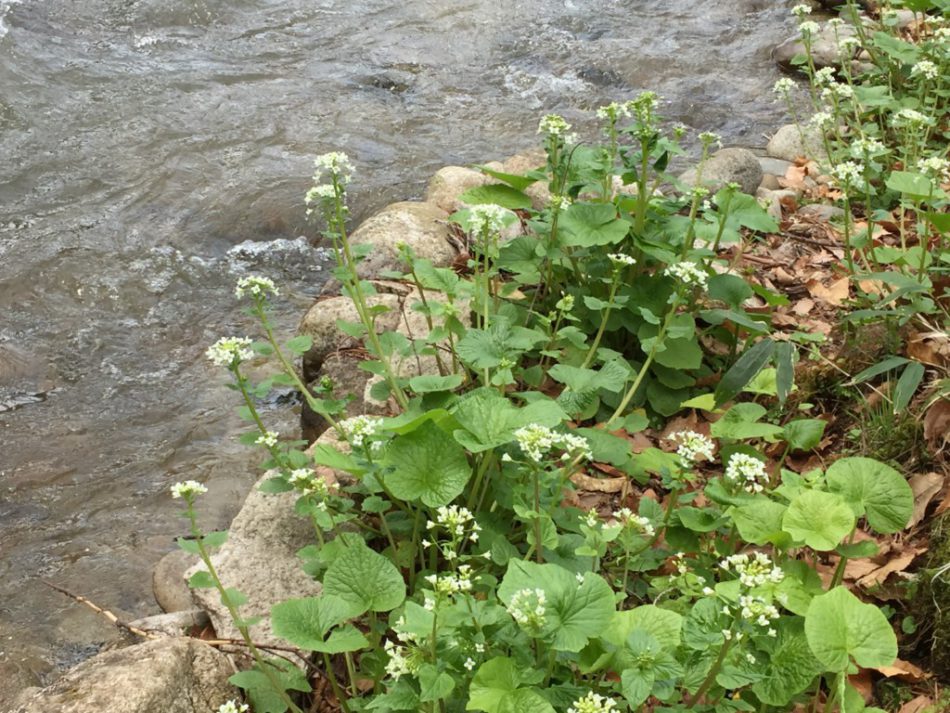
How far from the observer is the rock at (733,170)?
4496 mm

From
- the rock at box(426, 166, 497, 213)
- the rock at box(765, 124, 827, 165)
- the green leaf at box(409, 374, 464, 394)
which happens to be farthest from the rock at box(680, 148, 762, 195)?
the green leaf at box(409, 374, 464, 394)

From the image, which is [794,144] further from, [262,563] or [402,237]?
[262,563]

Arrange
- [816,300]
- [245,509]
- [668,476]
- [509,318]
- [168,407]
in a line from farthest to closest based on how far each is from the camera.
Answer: [168,407]
[816,300]
[509,318]
[245,509]
[668,476]

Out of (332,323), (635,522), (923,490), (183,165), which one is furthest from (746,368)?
(183,165)

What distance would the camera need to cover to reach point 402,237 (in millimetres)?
4039

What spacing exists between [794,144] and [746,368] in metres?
2.79

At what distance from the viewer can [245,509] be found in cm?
288

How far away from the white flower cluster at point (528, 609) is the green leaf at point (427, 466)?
1.51 feet

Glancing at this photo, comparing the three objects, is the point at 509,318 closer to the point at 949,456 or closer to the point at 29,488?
the point at 949,456

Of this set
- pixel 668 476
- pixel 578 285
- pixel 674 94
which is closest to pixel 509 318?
pixel 578 285

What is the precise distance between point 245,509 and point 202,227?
2.95m

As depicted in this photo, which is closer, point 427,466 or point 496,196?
→ point 427,466

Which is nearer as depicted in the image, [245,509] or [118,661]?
[118,661]

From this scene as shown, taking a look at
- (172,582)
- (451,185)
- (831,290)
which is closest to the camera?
(172,582)
